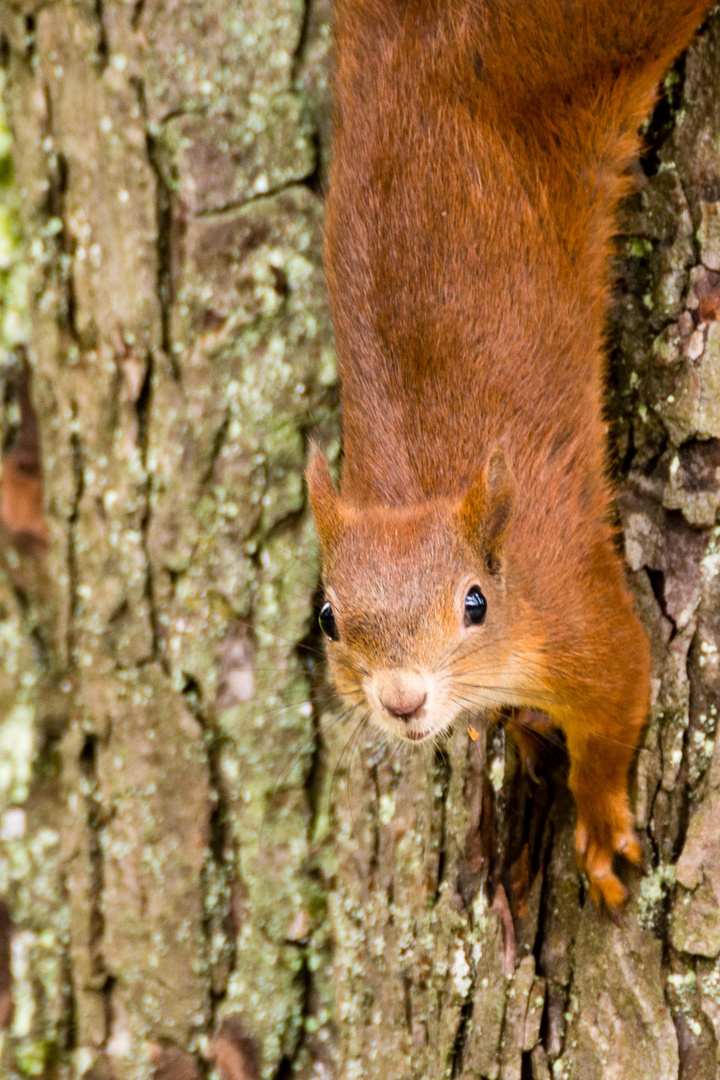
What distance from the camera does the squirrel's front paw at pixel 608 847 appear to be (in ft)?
6.56

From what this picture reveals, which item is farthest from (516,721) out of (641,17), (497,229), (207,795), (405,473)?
(641,17)

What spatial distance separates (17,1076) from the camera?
272 cm

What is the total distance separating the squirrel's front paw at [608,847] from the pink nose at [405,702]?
42cm

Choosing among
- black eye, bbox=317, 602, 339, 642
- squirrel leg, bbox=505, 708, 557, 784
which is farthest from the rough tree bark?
black eye, bbox=317, 602, 339, 642

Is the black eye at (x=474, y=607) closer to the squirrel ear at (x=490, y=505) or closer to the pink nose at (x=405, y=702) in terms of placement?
the squirrel ear at (x=490, y=505)

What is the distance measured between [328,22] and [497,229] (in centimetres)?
69

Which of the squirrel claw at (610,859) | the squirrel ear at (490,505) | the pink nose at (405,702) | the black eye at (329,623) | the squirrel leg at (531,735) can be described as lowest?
the squirrel claw at (610,859)

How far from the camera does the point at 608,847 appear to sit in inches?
78.8

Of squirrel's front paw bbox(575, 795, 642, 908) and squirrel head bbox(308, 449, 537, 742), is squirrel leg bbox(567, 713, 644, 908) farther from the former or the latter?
squirrel head bbox(308, 449, 537, 742)

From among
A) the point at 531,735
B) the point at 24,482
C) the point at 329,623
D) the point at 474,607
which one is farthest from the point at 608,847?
the point at 24,482

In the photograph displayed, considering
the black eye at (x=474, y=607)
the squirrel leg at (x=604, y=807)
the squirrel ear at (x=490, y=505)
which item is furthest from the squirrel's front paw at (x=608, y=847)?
the squirrel ear at (x=490, y=505)

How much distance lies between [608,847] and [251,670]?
0.89m

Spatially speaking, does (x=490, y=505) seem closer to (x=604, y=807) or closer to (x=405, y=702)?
(x=405, y=702)

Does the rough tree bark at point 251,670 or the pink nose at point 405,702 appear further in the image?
the rough tree bark at point 251,670
